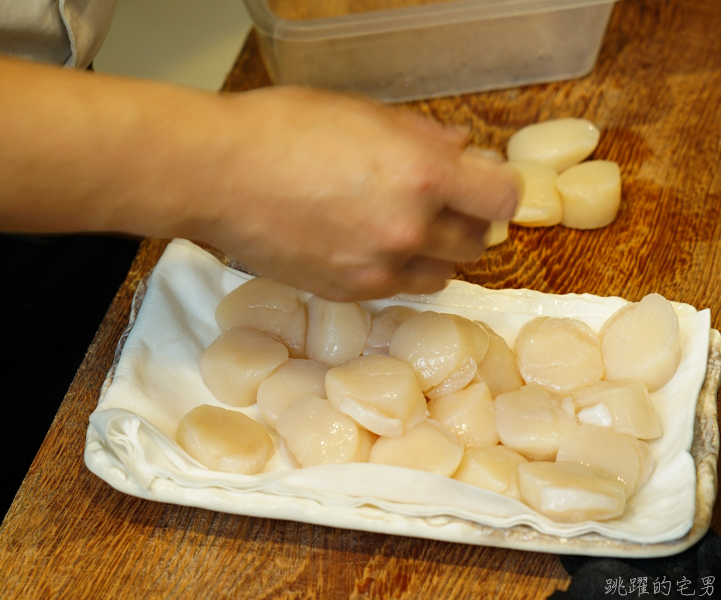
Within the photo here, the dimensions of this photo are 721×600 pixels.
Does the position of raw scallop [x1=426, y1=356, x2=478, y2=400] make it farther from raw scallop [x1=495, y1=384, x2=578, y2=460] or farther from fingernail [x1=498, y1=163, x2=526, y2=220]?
fingernail [x1=498, y1=163, x2=526, y2=220]

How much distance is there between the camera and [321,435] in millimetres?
877

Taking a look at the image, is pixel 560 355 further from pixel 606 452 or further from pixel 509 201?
pixel 509 201

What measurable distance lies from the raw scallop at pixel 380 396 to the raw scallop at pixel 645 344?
0.94 ft

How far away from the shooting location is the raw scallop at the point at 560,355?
955 millimetres

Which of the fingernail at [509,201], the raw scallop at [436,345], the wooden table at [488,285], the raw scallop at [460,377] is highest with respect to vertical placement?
the fingernail at [509,201]

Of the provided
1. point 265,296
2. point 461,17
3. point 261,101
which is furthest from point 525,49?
point 261,101

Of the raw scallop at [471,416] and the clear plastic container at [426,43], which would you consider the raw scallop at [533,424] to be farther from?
the clear plastic container at [426,43]

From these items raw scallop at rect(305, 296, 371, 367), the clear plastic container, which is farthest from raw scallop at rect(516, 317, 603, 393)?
the clear plastic container

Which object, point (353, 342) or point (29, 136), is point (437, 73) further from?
point (29, 136)

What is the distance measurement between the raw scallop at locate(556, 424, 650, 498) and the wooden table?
13 centimetres

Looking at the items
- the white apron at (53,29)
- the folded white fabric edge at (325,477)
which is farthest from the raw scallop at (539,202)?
the white apron at (53,29)

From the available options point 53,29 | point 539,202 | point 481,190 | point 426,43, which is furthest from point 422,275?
point 426,43

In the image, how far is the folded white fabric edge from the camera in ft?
2.58

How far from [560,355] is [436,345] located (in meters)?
0.18
